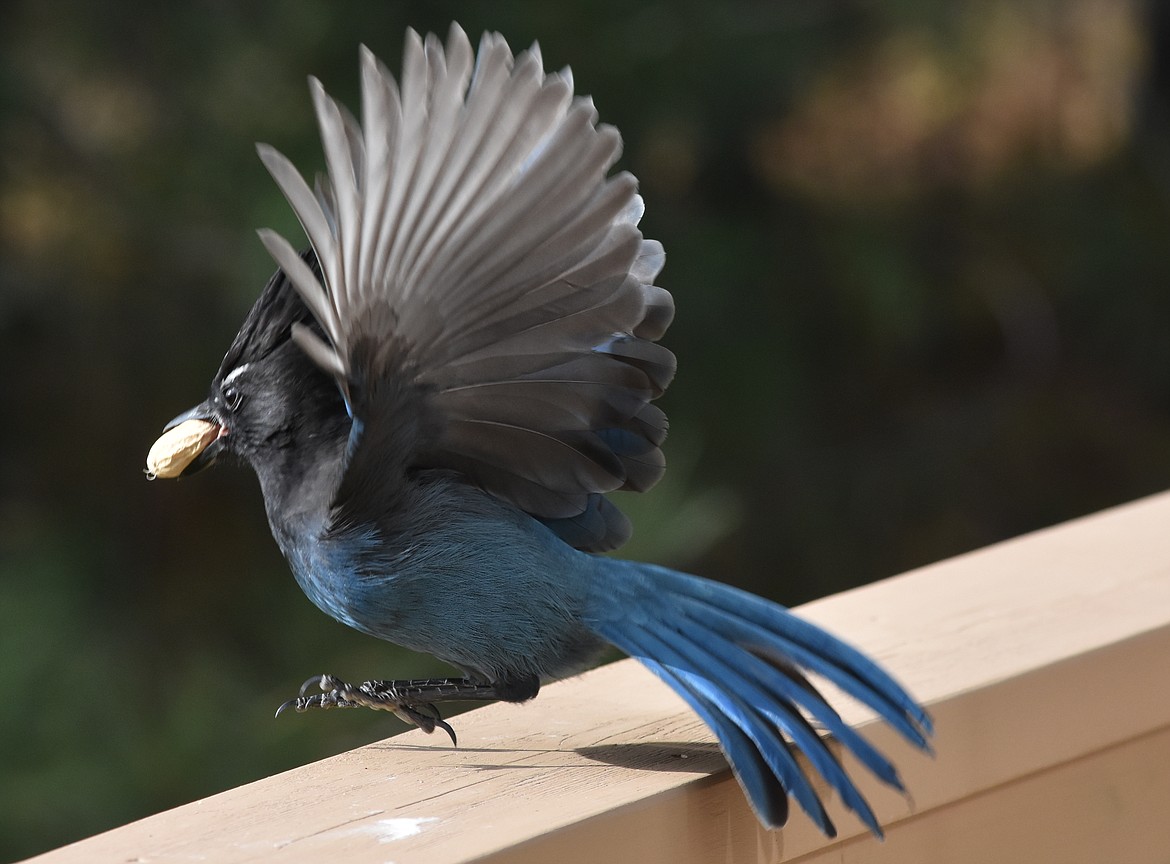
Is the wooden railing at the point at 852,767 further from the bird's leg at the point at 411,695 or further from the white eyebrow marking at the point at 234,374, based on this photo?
the white eyebrow marking at the point at 234,374

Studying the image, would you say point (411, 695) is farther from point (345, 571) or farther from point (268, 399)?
point (268, 399)

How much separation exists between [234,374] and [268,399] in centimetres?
5

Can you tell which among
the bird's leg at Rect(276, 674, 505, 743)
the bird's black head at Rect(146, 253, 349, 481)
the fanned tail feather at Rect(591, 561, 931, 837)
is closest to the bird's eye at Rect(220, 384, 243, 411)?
the bird's black head at Rect(146, 253, 349, 481)

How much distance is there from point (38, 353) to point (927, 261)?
2330 mm

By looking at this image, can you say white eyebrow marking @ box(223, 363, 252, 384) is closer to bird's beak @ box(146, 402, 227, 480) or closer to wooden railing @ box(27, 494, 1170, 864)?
bird's beak @ box(146, 402, 227, 480)

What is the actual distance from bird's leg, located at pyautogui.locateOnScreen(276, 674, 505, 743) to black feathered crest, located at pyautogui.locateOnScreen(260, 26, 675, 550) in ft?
0.75

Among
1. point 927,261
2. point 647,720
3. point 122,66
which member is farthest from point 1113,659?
→ point 927,261

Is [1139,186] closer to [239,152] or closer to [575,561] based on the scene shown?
[239,152]

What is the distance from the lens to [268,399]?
1353 millimetres

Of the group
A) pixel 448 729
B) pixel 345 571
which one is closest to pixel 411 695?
pixel 448 729

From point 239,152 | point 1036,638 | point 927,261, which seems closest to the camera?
point 1036,638

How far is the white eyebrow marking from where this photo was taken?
1370mm

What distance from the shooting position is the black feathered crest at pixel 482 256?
43.0 inches

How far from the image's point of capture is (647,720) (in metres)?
1.38
